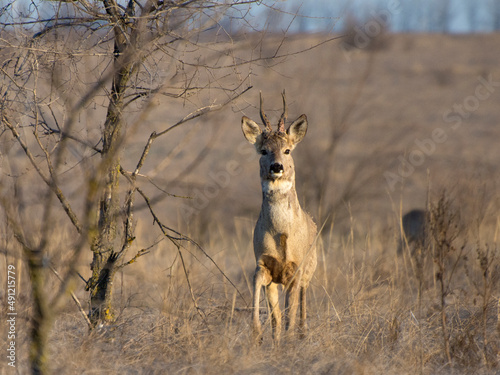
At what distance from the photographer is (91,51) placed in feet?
15.9

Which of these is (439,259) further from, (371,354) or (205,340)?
(205,340)

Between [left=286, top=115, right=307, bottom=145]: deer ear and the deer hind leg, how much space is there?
1.44 m

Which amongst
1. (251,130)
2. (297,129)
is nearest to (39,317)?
(251,130)

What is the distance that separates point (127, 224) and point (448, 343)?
2867mm

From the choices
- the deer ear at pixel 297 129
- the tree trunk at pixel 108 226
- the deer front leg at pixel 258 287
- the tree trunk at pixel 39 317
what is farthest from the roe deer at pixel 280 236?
the tree trunk at pixel 39 317

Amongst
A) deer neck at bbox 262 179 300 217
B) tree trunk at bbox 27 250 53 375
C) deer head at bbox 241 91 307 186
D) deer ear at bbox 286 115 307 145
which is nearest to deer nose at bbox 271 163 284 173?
deer head at bbox 241 91 307 186

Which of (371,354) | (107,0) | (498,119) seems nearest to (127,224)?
(107,0)

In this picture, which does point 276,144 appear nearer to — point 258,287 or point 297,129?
point 297,129

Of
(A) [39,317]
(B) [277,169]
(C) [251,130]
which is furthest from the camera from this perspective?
(C) [251,130]

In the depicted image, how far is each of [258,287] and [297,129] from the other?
1599 millimetres

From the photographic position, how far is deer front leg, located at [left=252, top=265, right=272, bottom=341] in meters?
5.22

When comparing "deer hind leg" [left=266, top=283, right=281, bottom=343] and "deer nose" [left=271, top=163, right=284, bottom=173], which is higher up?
"deer nose" [left=271, top=163, right=284, bottom=173]

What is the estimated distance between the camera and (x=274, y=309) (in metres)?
5.59

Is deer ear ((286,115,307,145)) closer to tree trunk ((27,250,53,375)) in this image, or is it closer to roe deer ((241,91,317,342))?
roe deer ((241,91,317,342))
